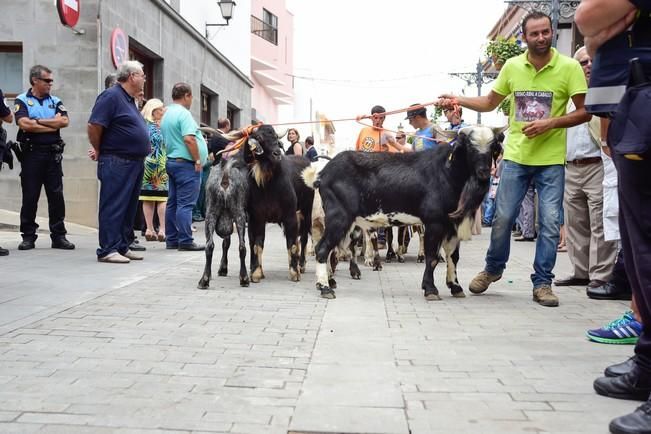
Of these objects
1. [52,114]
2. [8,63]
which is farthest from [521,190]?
[8,63]

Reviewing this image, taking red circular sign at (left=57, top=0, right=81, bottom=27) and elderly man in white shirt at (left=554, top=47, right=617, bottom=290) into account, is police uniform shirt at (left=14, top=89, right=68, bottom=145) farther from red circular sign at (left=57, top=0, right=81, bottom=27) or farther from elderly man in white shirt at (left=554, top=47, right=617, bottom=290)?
elderly man in white shirt at (left=554, top=47, right=617, bottom=290)

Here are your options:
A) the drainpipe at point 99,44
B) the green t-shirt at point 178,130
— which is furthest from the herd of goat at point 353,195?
the drainpipe at point 99,44

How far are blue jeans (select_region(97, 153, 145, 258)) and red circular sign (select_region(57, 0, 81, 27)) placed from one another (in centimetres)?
412

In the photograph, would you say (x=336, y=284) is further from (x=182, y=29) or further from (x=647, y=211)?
(x=182, y=29)

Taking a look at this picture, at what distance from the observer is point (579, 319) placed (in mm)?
4828

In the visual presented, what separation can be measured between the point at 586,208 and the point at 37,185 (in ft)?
21.1

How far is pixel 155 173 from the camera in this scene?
984 centimetres

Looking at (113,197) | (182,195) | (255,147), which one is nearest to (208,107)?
(182,195)

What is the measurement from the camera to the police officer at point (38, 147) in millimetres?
8203

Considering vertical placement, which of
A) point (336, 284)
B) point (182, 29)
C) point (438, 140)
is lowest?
point (336, 284)

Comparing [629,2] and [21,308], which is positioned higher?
[629,2]

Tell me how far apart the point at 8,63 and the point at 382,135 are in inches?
282

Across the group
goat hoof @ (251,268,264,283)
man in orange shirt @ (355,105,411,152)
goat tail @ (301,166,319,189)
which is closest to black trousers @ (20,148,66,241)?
goat hoof @ (251,268,264,283)

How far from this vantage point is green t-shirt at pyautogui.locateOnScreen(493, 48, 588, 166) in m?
5.42
